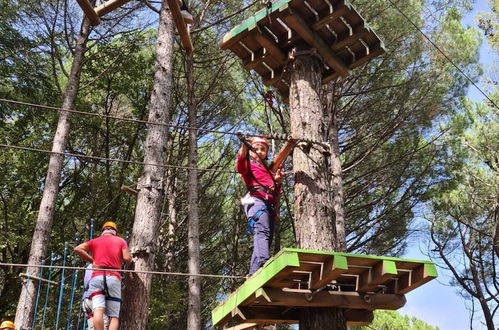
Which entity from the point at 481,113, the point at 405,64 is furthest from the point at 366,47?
the point at 481,113

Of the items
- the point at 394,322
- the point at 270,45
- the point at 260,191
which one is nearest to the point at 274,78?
the point at 270,45

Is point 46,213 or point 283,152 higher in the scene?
point 46,213

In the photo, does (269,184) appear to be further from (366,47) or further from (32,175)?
(32,175)

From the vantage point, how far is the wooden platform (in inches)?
141

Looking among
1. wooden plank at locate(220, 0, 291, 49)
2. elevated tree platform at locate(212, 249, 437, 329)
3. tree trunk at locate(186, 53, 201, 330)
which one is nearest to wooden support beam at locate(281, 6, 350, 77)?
wooden plank at locate(220, 0, 291, 49)

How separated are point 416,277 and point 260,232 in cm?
98

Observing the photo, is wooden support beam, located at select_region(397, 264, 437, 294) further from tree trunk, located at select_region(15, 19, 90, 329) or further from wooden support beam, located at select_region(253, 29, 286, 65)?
tree trunk, located at select_region(15, 19, 90, 329)

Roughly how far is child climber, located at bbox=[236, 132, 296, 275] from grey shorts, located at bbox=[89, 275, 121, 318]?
3.68ft

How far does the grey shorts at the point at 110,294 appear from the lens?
3.64m

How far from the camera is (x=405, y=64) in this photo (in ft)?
27.2

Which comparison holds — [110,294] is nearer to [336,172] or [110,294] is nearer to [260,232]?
[260,232]

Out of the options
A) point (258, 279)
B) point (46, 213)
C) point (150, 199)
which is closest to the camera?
point (258, 279)

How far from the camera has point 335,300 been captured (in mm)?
2727

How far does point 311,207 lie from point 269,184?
0.40 meters
